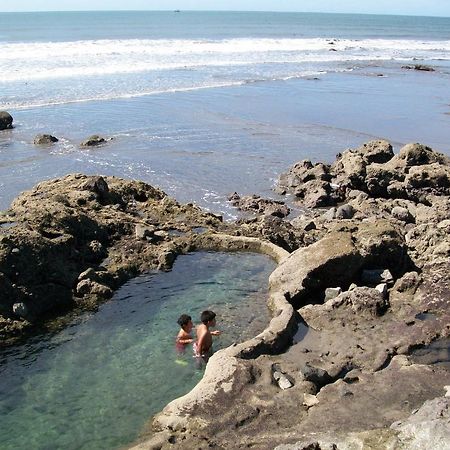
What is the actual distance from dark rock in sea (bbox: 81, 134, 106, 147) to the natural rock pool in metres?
13.0

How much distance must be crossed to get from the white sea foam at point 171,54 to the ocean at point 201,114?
0.33 metres

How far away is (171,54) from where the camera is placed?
6166 cm

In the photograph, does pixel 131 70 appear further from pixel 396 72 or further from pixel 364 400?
pixel 364 400

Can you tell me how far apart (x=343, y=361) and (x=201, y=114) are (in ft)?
77.4

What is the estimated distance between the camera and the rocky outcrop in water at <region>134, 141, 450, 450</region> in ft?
25.0

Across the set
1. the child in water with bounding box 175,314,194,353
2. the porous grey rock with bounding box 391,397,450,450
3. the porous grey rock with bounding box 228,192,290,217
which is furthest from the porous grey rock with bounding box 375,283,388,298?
the porous grey rock with bounding box 228,192,290,217

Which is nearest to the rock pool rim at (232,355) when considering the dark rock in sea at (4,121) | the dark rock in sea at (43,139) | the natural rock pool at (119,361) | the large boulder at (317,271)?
the large boulder at (317,271)

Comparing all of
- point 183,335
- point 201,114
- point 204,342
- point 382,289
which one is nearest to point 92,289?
point 183,335

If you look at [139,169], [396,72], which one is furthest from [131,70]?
[139,169]

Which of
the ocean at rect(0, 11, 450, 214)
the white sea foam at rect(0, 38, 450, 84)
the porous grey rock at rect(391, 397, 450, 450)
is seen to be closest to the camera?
the porous grey rock at rect(391, 397, 450, 450)

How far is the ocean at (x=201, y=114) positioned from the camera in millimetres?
22016

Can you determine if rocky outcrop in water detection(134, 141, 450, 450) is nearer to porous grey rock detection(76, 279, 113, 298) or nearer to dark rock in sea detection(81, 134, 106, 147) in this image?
porous grey rock detection(76, 279, 113, 298)

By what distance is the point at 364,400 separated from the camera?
27.3ft

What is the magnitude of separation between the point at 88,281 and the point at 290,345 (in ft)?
14.8
